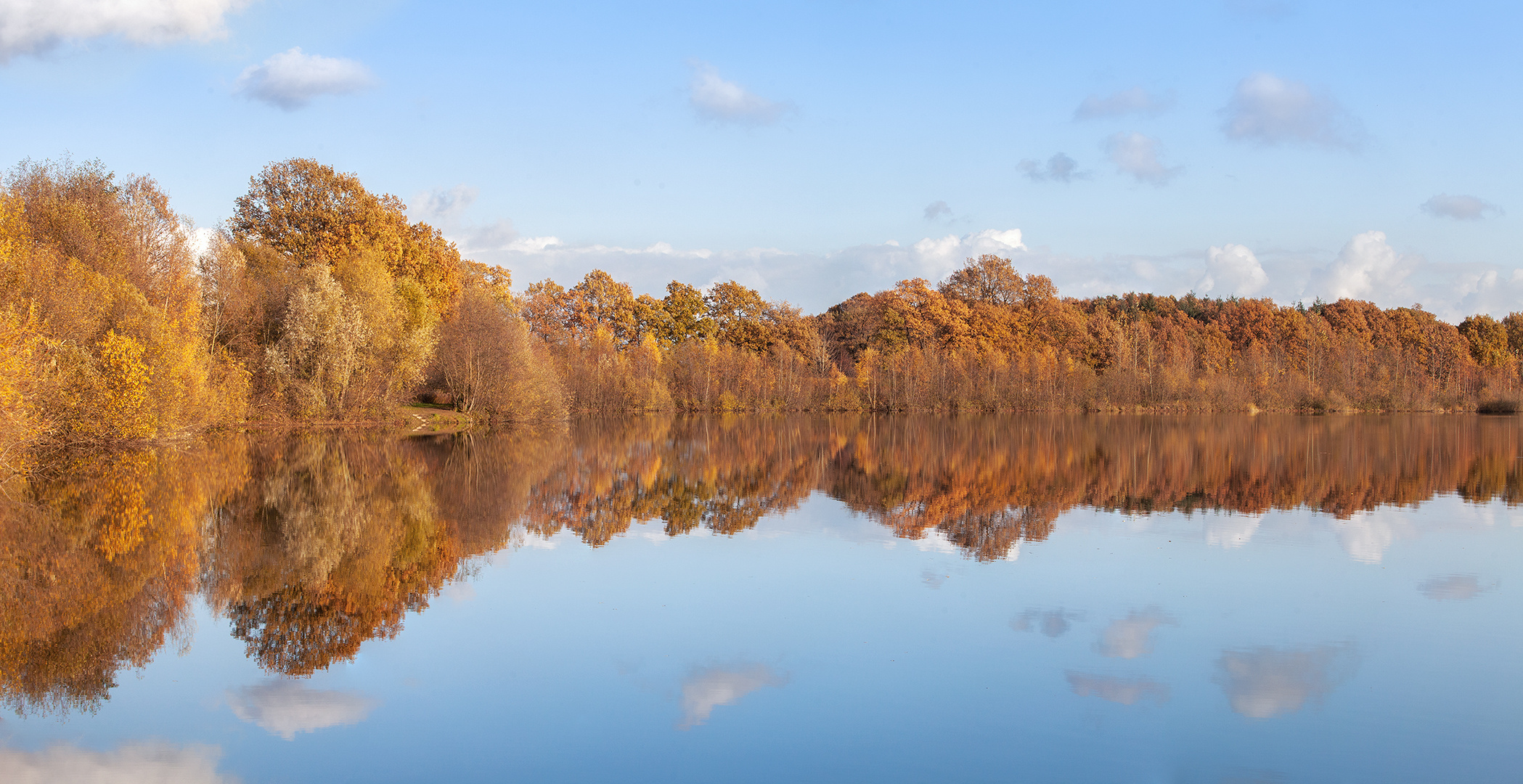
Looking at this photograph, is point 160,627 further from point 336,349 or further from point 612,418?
point 612,418

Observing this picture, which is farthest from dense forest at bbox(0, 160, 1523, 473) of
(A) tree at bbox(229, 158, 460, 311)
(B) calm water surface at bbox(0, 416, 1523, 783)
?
(B) calm water surface at bbox(0, 416, 1523, 783)

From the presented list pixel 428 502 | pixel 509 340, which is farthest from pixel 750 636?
pixel 509 340

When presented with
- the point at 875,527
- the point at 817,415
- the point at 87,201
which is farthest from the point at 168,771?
the point at 817,415

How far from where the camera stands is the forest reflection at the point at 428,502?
335 inches

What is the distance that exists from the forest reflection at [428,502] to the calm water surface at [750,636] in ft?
0.29

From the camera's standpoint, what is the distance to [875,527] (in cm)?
1448

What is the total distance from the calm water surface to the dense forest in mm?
6512

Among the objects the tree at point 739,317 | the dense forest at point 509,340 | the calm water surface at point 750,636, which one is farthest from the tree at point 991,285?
the calm water surface at point 750,636

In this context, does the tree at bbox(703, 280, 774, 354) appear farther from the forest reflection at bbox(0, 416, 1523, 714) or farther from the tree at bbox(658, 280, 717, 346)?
the forest reflection at bbox(0, 416, 1523, 714)

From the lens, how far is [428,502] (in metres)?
16.4

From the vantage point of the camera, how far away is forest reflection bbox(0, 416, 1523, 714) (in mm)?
8508

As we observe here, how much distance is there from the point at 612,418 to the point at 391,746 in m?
53.0

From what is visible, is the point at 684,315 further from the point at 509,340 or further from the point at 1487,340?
the point at 1487,340

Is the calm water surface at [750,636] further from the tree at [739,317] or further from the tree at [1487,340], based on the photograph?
the tree at [1487,340]
